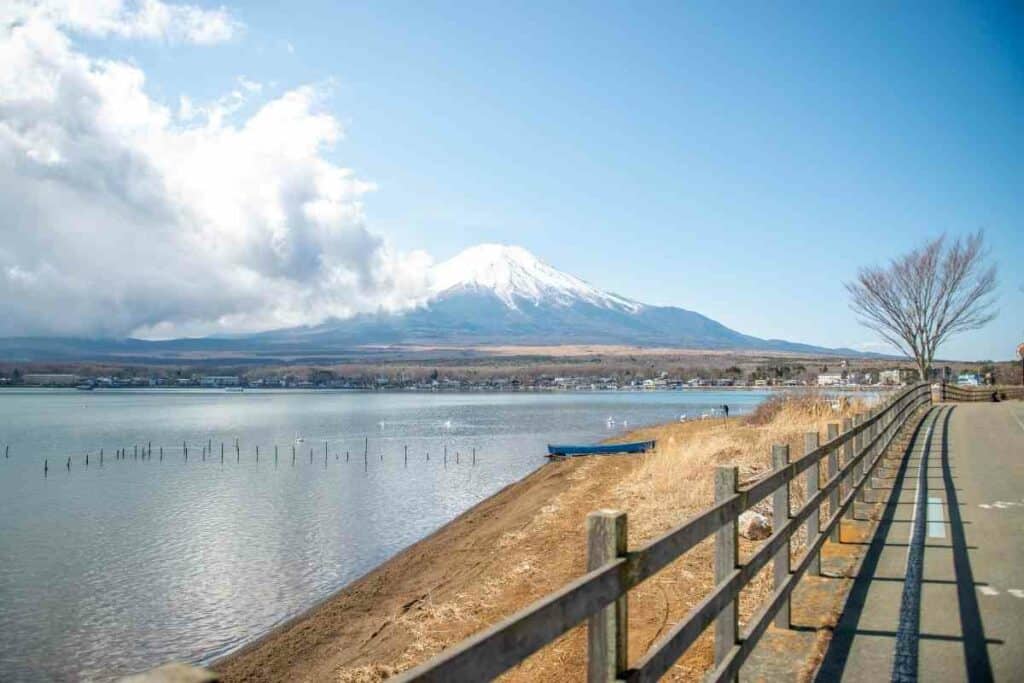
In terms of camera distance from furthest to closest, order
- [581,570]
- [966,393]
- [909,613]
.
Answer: [966,393] → [581,570] → [909,613]

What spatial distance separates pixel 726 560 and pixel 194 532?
28.2m

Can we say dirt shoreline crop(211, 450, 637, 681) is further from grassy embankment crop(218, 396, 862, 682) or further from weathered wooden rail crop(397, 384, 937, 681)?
weathered wooden rail crop(397, 384, 937, 681)

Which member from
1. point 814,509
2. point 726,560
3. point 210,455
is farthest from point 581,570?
point 210,455

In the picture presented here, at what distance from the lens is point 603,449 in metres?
40.0

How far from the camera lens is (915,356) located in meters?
42.7

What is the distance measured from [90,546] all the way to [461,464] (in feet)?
77.8

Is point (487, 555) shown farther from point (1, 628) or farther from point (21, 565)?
point (21, 565)

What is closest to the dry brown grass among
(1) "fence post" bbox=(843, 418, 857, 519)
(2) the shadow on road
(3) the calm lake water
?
(2) the shadow on road

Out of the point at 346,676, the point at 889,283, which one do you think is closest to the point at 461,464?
the point at 889,283

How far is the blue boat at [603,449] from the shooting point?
38188mm

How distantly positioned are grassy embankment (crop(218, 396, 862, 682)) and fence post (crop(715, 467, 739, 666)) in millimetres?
2026

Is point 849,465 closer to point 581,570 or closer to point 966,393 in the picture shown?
point 581,570

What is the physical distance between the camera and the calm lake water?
58.9 feet

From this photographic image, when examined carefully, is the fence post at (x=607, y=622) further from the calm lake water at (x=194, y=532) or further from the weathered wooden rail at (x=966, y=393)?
the weathered wooden rail at (x=966, y=393)
